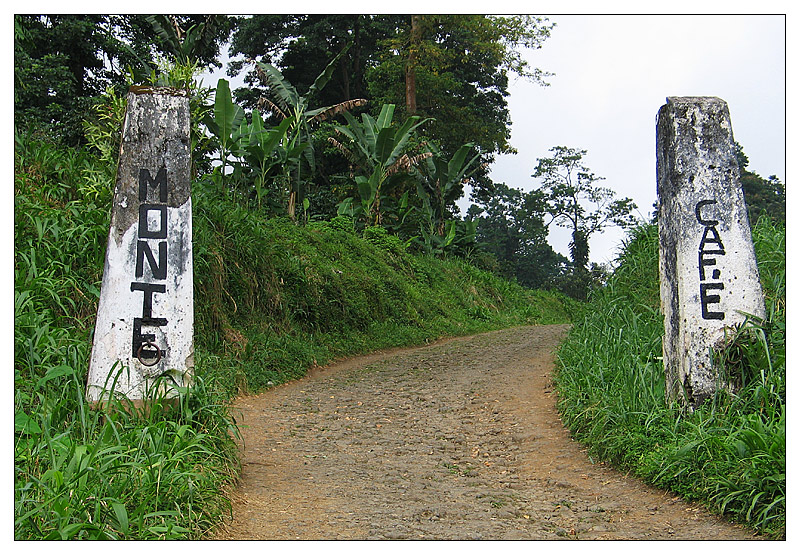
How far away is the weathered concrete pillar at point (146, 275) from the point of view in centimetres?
495

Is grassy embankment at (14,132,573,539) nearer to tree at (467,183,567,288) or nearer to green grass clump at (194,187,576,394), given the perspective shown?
green grass clump at (194,187,576,394)

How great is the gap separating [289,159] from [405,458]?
9.22m

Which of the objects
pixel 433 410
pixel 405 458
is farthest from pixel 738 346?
pixel 433 410

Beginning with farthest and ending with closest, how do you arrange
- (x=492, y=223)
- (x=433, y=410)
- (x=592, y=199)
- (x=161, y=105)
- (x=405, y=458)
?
(x=492, y=223)
(x=592, y=199)
(x=433, y=410)
(x=405, y=458)
(x=161, y=105)

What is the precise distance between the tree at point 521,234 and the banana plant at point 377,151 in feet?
53.4

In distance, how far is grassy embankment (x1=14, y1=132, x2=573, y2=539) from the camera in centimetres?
362

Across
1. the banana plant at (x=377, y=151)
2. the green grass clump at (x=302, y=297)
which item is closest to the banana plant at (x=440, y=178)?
the banana plant at (x=377, y=151)

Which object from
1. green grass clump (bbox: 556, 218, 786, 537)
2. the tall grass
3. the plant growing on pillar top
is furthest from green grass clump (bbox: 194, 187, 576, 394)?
green grass clump (bbox: 556, 218, 786, 537)

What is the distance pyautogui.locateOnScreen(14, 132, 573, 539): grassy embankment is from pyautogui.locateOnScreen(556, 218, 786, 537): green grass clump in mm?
2855

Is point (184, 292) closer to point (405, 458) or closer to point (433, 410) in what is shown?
point (405, 458)

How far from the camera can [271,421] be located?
21.9ft

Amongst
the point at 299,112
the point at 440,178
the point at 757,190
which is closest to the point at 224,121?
the point at 299,112

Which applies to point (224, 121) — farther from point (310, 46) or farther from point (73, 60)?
point (310, 46)

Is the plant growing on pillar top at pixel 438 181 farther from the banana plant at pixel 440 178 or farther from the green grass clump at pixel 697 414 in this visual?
the green grass clump at pixel 697 414
